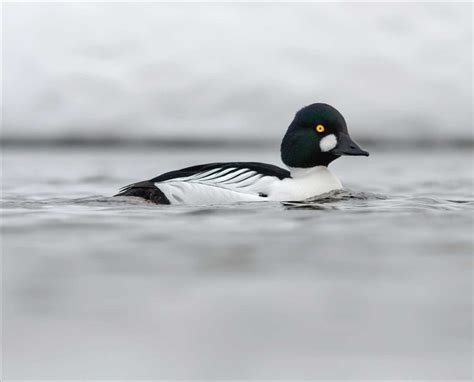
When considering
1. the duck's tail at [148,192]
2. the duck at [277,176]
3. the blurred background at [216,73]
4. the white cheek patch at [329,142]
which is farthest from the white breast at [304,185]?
the blurred background at [216,73]

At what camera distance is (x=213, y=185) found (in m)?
5.34

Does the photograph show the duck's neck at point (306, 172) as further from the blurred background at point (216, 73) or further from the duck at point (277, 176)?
the blurred background at point (216, 73)

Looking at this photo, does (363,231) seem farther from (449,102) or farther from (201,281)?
(449,102)

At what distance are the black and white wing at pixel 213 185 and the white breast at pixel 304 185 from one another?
0.05 meters

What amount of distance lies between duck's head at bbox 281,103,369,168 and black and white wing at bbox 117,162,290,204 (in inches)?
9.5

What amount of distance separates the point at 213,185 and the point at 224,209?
0.48 meters

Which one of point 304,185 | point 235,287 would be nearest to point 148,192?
point 304,185

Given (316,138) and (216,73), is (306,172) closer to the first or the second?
(316,138)

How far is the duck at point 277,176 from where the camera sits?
5305 millimetres

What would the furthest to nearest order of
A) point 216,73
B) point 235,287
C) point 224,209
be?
point 216,73 < point 224,209 < point 235,287

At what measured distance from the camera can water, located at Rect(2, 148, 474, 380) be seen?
6.20 feet

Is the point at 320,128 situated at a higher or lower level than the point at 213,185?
higher

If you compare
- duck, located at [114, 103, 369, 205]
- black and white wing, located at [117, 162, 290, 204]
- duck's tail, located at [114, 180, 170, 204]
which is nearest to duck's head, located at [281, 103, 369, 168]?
duck, located at [114, 103, 369, 205]

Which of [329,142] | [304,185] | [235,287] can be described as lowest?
[235,287]
